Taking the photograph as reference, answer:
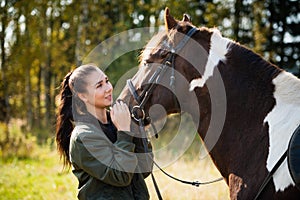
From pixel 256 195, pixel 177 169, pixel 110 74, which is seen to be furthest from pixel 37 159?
pixel 256 195

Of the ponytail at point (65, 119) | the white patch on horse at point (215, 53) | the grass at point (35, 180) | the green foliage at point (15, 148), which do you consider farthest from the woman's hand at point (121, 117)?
the green foliage at point (15, 148)

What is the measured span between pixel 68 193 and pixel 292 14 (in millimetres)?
10039

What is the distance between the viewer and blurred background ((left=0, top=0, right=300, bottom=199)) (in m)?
10.6

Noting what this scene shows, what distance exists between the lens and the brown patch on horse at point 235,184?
2.70 meters

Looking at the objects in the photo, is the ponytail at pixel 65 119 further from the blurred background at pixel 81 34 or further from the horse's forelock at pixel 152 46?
A: the blurred background at pixel 81 34

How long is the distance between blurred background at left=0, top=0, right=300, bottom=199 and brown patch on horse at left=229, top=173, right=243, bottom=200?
5.05 meters

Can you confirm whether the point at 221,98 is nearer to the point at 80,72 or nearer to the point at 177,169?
the point at 80,72

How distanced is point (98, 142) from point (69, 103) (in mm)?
→ 590

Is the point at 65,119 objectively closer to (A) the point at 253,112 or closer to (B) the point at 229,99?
(B) the point at 229,99

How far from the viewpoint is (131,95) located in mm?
3146

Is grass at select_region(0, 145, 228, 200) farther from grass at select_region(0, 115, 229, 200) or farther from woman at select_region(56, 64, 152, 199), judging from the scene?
woman at select_region(56, 64, 152, 199)

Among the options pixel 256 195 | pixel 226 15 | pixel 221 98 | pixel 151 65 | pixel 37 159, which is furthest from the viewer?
pixel 226 15

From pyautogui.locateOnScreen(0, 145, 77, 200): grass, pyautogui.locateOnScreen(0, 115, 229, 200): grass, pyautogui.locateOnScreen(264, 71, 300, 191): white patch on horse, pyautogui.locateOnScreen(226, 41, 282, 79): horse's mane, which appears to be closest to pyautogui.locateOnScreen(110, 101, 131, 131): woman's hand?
pyautogui.locateOnScreen(226, 41, 282, 79): horse's mane

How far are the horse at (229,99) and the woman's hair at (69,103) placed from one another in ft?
1.14
